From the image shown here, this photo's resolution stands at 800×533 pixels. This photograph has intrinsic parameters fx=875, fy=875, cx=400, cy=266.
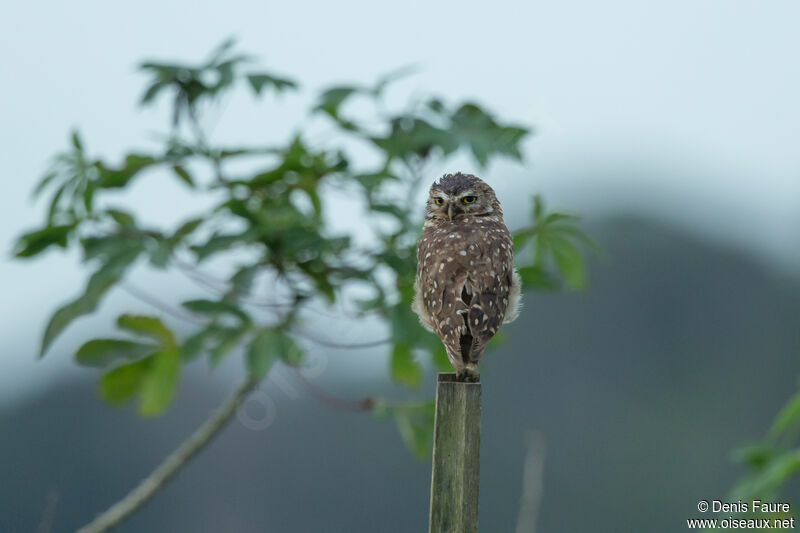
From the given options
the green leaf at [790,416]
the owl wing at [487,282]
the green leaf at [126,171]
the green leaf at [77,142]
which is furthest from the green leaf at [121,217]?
the green leaf at [790,416]

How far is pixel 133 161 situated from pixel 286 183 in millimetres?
572

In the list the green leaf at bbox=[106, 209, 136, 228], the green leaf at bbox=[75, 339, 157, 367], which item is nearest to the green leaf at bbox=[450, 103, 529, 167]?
the green leaf at bbox=[106, 209, 136, 228]

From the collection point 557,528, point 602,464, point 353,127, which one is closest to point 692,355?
point 602,464

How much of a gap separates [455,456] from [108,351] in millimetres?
1491

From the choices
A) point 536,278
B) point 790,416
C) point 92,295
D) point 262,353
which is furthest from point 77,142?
point 790,416

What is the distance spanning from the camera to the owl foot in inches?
100

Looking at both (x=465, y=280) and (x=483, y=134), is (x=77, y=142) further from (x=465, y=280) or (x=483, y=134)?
(x=465, y=280)

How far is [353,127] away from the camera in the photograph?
3.44m

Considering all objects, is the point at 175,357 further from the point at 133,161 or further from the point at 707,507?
the point at 707,507

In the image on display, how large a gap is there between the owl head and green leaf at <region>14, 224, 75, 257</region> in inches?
54.5

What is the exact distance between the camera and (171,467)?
349cm

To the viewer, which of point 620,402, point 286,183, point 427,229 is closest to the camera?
point 427,229

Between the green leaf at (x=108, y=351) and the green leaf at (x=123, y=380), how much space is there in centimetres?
6

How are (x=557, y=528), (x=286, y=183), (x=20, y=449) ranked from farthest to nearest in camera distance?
(x=557, y=528) < (x=20, y=449) < (x=286, y=183)
